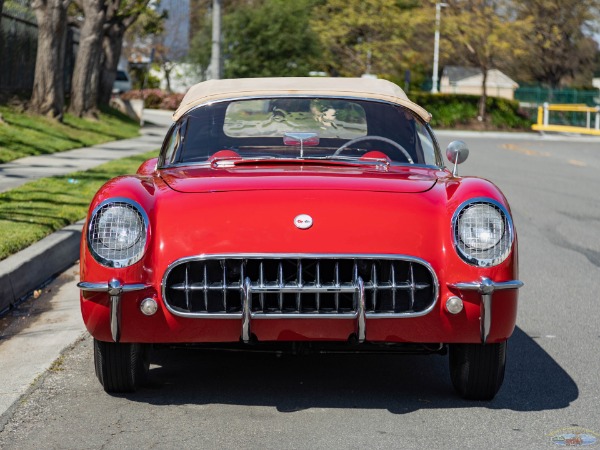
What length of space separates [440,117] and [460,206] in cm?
4397

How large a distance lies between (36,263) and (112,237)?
11.7 feet

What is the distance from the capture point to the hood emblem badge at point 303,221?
4.72m

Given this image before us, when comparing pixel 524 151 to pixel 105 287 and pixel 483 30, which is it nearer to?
pixel 483 30

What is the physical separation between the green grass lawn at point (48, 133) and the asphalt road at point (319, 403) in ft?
38.7

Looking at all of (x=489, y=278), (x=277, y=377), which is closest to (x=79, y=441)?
(x=277, y=377)

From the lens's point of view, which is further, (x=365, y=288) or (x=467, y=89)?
(x=467, y=89)

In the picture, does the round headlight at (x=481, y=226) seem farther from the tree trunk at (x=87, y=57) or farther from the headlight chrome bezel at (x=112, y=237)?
the tree trunk at (x=87, y=57)

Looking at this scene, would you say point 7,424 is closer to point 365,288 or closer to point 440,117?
point 365,288

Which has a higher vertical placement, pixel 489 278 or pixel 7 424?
pixel 489 278

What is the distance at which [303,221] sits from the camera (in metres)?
4.74

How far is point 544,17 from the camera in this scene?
6544cm

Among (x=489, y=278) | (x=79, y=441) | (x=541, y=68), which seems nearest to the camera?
(x=79, y=441)

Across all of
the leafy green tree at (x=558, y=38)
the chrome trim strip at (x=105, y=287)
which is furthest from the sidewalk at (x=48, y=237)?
the leafy green tree at (x=558, y=38)

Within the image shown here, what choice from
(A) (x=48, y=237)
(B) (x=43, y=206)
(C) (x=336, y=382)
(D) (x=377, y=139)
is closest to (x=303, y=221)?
(C) (x=336, y=382)
